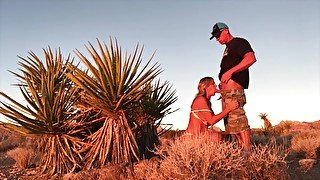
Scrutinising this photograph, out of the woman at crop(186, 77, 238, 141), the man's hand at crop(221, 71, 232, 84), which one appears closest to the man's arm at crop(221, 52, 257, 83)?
the man's hand at crop(221, 71, 232, 84)

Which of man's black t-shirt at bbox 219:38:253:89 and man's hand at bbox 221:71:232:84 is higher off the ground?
man's black t-shirt at bbox 219:38:253:89

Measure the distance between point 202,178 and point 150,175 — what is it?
51.1 inches

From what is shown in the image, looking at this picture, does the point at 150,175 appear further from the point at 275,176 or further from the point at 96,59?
the point at 96,59

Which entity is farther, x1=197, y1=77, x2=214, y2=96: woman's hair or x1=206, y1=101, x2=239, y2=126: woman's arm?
x1=197, y1=77, x2=214, y2=96: woman's hair

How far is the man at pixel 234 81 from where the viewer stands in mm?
6289

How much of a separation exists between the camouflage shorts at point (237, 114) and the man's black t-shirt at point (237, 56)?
20 centimetres

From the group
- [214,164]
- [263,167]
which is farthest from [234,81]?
[214,164]

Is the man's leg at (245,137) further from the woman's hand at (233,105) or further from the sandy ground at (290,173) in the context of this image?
the sandy ground at (290,173)

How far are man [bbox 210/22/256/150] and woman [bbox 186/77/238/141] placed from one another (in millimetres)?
243

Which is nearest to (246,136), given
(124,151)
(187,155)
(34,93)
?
(187,155)

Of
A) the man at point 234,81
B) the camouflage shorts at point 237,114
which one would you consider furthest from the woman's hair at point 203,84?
the camouflage shorts at point 237,114

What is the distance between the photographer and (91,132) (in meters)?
8.33

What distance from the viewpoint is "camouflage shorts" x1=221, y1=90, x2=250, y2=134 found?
6348 millimetres

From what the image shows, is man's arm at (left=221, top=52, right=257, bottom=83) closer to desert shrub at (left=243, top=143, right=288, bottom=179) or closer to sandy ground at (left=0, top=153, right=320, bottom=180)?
desert shrub at (left=243, top=143, right=288, bottom=179)
